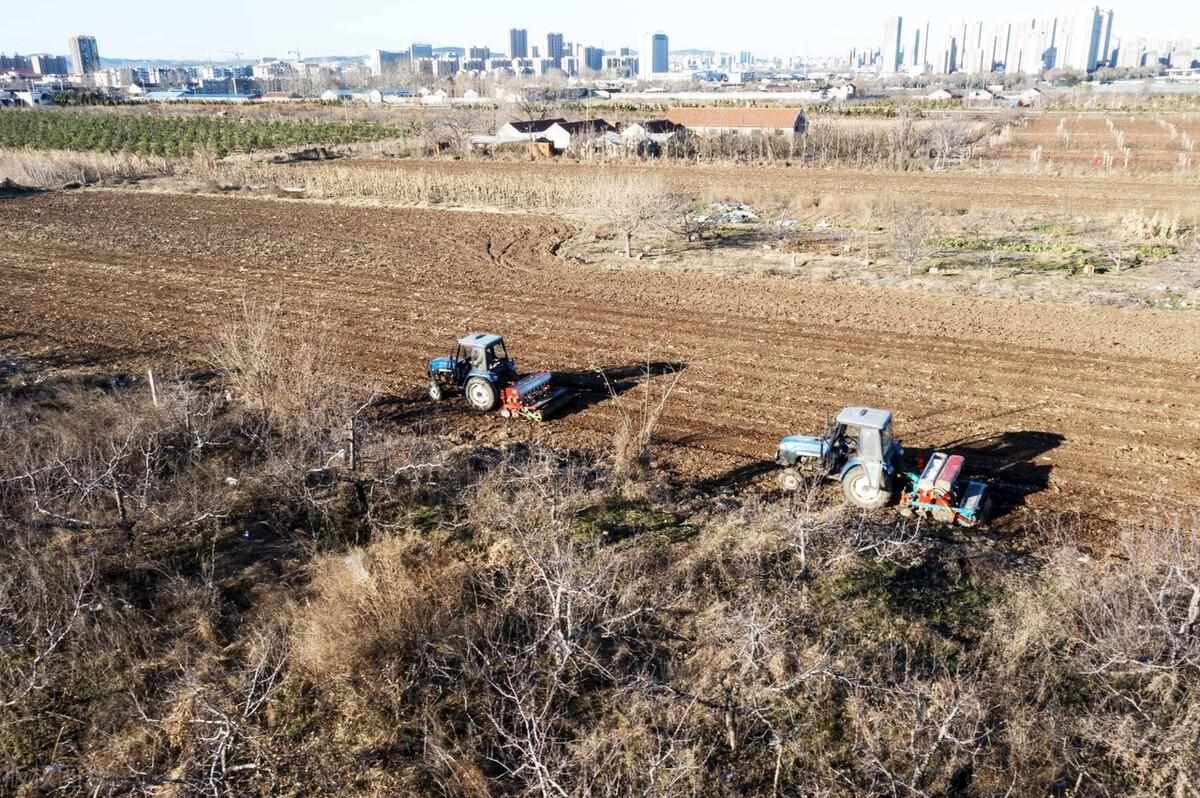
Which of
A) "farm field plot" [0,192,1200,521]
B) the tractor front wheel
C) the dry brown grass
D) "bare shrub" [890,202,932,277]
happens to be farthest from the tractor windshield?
the dry brown grass

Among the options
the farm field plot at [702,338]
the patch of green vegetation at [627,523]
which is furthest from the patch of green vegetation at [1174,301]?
the patch of green vegetation at [627,523]

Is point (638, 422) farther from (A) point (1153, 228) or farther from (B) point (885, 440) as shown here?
(A) point (1153, 228)

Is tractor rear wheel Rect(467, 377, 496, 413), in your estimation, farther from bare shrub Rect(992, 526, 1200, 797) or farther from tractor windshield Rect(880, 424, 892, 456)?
bare shrub Rect(992, 526, 1200, 797)

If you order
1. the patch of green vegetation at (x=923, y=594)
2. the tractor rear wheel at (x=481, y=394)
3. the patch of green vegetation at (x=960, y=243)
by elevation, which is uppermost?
the patch of green vegetation at (x=960, y=243)

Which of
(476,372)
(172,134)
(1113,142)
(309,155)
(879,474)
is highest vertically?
(172,134)

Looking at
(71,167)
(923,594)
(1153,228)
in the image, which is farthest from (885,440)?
(71,167)

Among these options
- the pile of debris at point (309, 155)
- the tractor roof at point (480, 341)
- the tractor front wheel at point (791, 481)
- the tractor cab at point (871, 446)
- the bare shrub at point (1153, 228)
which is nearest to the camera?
the tractor cab at point (871, 446)

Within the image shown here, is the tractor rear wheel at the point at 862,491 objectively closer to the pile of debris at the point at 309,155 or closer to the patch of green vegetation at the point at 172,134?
the pile of debris at the point at 309,155
